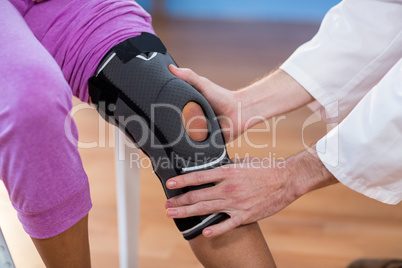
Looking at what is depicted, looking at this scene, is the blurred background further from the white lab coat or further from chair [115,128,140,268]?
the white lab coat

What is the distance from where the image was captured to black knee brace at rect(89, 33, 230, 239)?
2.65 feet

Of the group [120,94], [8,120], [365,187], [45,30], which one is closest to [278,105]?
[365,187]

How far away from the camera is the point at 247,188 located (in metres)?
0.87

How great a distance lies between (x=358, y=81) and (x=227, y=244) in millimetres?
511

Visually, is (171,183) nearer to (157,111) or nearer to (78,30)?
(157,111)

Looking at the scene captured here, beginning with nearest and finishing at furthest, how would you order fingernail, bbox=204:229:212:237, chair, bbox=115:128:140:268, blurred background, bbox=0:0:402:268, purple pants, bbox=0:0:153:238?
purple pants, bbox=0:0:153:238, fingernail, bbox=204:229:212:237, chair, bbox=115:128:140:268, blurred background, bbox=0:0:402:268

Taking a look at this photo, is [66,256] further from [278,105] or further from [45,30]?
[278,105]

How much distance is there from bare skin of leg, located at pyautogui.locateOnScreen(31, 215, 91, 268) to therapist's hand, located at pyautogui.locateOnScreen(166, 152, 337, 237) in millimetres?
146

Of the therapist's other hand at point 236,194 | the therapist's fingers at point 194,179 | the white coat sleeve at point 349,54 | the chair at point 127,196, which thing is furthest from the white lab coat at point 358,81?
the chair at point 127,196

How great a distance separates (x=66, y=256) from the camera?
753 mm

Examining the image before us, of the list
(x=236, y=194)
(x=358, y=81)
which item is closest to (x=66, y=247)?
(x=236, y=194)

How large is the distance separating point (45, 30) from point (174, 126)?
33 cm

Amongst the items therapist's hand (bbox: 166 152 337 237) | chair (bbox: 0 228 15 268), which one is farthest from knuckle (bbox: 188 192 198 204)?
chair (bbox: 0 228 15 268)

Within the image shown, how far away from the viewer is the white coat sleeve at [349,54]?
1.06 meters
